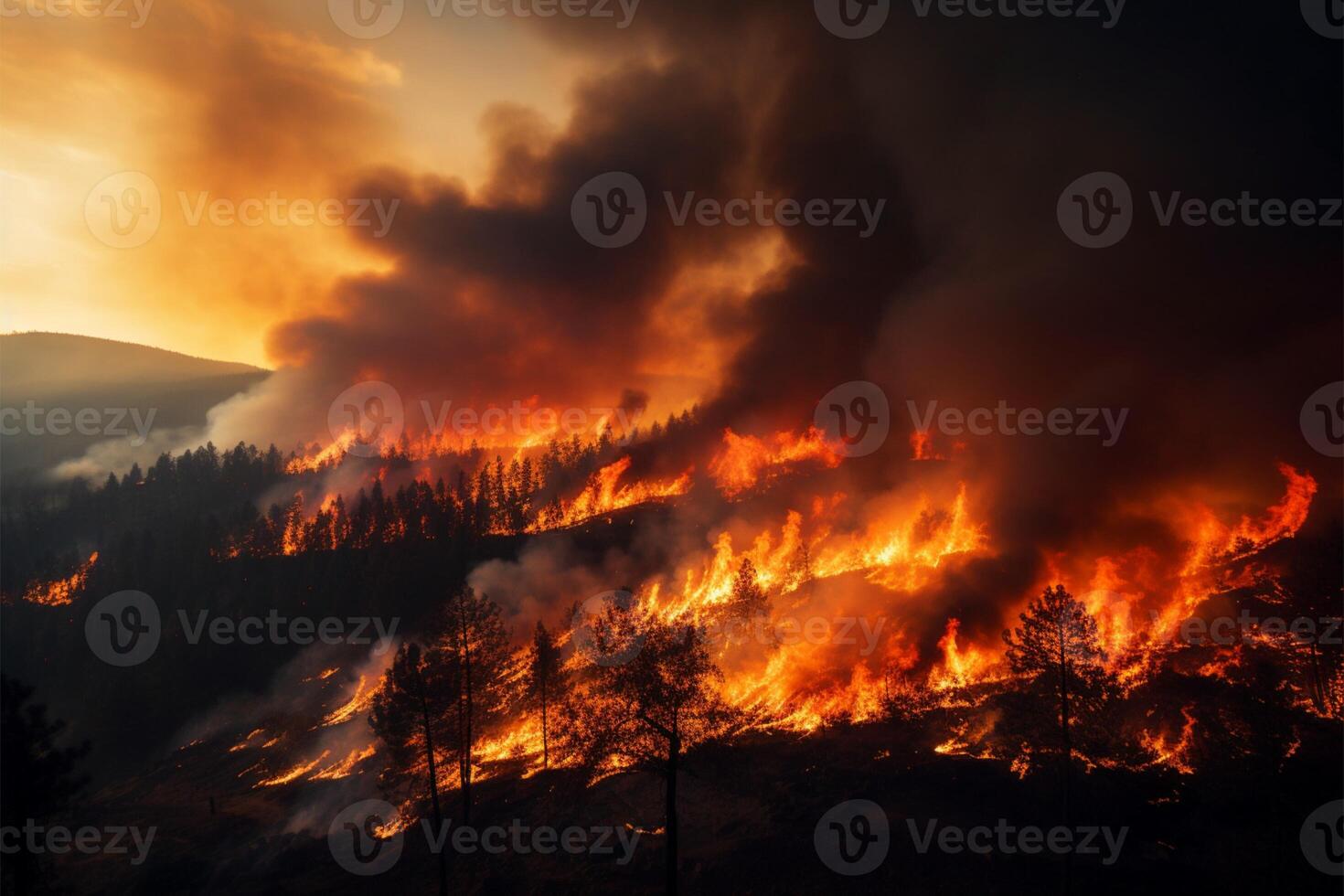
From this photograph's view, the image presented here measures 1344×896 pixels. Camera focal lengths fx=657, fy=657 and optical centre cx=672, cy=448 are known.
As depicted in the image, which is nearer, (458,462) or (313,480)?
(313,480)

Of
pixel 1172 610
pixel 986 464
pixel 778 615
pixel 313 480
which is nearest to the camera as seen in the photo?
pixel 1172 610

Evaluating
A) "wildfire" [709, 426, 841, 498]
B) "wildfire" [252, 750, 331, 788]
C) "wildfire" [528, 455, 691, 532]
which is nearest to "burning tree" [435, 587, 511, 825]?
"wildfire" [252, 750, 331, 788]

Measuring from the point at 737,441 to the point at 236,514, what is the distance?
326 feet

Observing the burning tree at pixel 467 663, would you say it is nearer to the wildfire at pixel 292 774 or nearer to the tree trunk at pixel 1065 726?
the wildfire at pixel 292 774

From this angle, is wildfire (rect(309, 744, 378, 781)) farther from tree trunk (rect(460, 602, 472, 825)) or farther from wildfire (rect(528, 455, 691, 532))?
wildfire (rect(528, 455, 691, 532))

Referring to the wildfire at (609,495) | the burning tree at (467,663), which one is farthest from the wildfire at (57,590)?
the burning tree at (467,663)

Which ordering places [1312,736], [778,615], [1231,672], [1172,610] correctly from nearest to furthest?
[1312,736] < [1231,672] < [1172,610] < [778,615]

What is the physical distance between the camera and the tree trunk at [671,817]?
26.0 m

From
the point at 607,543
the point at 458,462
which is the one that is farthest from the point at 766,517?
the point at 458,462

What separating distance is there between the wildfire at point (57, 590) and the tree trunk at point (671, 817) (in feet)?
427

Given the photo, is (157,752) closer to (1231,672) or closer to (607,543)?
(607,543)

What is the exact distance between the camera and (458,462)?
194875 mm

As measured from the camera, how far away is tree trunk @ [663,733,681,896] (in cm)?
2604

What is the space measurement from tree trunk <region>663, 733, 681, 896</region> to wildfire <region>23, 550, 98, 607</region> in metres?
130
